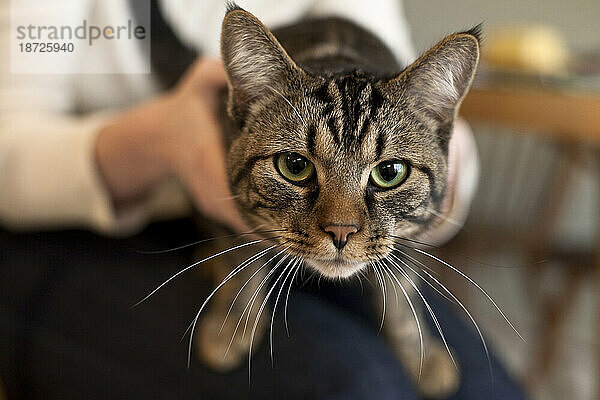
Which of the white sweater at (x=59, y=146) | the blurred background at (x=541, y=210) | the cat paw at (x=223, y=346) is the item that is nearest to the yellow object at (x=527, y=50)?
the blurred background at (x=541, y=210)

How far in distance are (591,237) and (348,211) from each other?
1261 millimetres

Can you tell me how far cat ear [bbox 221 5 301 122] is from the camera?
1.01ft

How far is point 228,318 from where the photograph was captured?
70 cm

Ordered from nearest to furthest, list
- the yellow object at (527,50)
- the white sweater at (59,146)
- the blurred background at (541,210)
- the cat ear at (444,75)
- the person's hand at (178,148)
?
the cat ear at (444,75) → the person's hand at (178,148) → the white sweater at (59,146) → the blurred background at (541,210) → the yellow object at (527,50)

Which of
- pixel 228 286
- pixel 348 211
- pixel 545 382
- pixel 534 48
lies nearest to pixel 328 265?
pixel 348 211

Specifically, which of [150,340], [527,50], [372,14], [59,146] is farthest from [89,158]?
[527,50]

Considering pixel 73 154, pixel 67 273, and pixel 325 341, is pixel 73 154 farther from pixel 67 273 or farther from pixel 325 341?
pixel 325 341

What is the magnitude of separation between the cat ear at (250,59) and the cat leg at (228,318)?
0.67 feet

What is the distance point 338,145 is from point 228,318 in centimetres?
43

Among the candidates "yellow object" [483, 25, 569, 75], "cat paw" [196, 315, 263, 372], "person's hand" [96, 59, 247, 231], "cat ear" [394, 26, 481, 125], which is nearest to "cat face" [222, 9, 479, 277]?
"cat ear" [394, 26, 481, 125]

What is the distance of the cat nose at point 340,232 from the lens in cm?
35

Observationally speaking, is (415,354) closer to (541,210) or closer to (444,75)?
(444,75)

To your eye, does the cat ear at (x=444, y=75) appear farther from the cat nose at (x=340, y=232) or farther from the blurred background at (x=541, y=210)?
the blurred background at (x=541, y=210)

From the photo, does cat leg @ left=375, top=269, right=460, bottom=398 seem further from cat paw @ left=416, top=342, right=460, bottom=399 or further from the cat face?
the cat face
